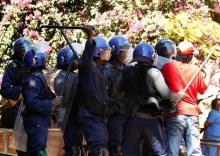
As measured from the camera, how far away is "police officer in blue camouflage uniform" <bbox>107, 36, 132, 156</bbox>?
31.0ft

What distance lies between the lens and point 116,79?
955cm

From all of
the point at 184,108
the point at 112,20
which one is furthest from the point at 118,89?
the point at 112,20

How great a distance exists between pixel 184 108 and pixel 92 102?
4.60ft

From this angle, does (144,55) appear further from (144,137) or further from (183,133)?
(183,133)

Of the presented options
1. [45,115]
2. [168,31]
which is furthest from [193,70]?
[168,31]

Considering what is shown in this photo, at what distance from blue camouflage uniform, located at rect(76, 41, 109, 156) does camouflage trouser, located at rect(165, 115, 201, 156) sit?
3.35ft

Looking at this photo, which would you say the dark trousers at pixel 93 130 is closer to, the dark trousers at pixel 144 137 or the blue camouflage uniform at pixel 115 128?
the dark trousers at pixel 144 137

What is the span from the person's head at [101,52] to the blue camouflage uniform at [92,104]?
1.26 ft

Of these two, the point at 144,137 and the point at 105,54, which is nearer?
the point at 144,137

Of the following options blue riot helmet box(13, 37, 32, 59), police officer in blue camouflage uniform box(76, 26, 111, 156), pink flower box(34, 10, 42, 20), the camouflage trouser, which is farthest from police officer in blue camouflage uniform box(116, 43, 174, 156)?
pink flower box(34, 10, 42, 20)

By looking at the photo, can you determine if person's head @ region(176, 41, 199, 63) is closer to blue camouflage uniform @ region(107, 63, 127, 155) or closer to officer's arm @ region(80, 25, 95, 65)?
blue camouflage uniform @ region(107, 63, 127, 155)

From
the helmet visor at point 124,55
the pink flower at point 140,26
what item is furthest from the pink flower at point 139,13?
the helmet visor at point 124,55

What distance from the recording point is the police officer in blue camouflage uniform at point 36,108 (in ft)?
27.6

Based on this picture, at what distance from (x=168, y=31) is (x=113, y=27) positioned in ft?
4.02
